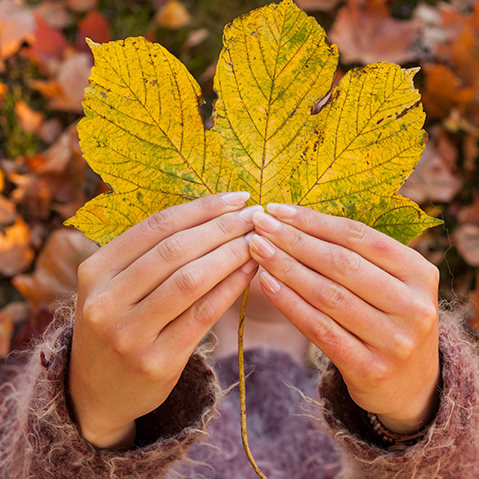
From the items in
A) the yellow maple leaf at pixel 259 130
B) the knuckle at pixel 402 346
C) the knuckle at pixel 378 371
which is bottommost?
the knuckle at pixel 378 371

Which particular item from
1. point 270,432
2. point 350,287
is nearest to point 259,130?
point 350,287

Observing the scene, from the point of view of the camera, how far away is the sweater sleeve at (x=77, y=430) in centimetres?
54

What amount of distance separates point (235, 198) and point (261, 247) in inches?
2.1

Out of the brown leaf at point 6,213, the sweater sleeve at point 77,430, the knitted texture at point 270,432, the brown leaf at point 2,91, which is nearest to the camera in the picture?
the sweater sleeve at point 77,430

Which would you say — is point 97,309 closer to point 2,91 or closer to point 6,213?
point 6,213

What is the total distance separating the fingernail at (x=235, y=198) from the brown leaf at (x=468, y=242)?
3.34 ft

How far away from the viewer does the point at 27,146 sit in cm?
139

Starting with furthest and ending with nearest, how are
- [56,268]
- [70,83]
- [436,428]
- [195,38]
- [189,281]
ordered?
[195,38]
[70,83]
[56,268]
[436,428]
[189,281]

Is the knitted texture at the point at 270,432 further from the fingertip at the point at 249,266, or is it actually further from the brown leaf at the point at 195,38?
the brown leaf at the point at 195,38

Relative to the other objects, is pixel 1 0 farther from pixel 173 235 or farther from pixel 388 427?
pixel 388 427

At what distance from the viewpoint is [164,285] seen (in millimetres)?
418

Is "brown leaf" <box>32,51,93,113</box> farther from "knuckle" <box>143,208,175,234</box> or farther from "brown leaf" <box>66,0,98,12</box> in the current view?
"knuckle" <box>143,208,175,234</box>

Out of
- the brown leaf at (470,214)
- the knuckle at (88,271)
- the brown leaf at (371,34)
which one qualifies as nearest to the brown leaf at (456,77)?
the brown leaf at (371,34)

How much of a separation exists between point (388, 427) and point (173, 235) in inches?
15.3
